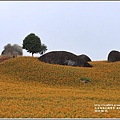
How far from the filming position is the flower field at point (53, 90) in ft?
37.2

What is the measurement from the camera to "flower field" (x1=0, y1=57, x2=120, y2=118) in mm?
11336

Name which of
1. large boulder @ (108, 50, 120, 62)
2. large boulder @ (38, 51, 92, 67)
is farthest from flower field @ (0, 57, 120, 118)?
large boulder @ (108, 50, 120, 62)

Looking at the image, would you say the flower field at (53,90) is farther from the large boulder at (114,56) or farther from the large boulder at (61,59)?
the large boulder at (114,56)

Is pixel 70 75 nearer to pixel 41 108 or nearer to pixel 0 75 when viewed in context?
pixel 0 75

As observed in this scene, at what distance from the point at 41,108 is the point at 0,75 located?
47.5 ft

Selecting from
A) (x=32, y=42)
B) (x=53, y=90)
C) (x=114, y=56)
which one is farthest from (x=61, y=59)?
(x=32, y=42)

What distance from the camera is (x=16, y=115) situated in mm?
10469

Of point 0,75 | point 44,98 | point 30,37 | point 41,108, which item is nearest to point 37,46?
point 30,37

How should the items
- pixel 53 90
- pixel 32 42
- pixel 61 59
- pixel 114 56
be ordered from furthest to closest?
pixel 32 42
pixel 114 56
pixel 61 59
pixel 53 90

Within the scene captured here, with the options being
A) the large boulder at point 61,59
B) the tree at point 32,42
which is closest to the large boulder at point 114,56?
the large boulder at point 61,59

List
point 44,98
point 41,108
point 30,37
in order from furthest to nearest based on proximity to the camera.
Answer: point 30,37 < point 44,98 < point 41,108

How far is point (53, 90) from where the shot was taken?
19.2m

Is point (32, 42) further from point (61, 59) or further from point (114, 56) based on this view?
point (114, 56)

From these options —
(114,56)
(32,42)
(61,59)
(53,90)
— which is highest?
(32,42)
